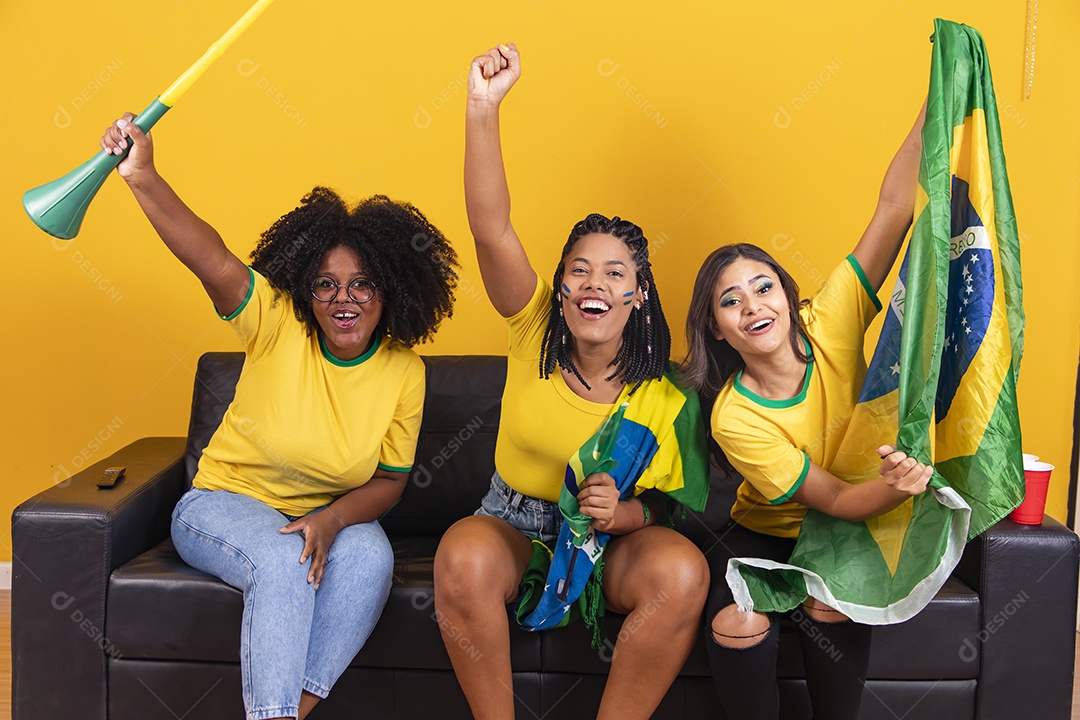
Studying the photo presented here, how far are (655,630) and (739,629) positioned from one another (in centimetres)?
15

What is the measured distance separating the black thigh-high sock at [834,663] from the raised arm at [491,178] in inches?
33.2

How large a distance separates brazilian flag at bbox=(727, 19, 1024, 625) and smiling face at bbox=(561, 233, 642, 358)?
1.59 feet

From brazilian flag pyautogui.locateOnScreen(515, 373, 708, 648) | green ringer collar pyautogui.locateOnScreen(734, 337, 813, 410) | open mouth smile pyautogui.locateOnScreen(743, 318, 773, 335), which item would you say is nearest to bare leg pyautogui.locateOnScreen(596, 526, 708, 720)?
brazilian flag pyautogui.locateOnScreen(515, 373, 708, 648)

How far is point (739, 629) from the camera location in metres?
1.87

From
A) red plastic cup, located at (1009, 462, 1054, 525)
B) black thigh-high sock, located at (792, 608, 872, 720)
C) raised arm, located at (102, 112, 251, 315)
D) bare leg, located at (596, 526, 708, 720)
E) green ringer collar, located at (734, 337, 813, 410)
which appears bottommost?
red plastic cup, located at (1009, 462, 1054, 525)

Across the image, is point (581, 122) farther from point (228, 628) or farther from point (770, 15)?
point (228, 628)

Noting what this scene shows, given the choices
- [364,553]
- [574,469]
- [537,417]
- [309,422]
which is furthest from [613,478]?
[309,422]

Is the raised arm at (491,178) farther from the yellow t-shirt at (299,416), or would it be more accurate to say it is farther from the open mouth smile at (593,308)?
the yellow t-shirt at (299,416)

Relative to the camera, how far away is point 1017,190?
2711 millimetres

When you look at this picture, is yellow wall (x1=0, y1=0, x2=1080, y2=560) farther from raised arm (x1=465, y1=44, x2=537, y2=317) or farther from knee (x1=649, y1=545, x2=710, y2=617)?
knee (x1=649, y1=545, x2=710, y2=617)

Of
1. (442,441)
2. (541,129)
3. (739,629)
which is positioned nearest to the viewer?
(739,629)

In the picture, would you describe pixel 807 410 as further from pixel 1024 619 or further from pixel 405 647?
pixel 405 647

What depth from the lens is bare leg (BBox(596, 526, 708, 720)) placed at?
6.23 ft

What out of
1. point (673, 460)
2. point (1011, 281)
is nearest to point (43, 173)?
point (673, 460)
